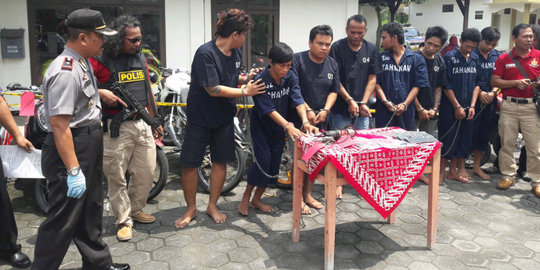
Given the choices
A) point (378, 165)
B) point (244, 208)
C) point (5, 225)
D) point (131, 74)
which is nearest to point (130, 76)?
point (131, 74)

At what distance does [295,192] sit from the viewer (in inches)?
148

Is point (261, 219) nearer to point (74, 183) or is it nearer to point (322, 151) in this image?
point (322, 151)

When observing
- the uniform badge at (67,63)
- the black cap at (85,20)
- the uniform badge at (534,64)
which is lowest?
the uniform badge at (67,63)

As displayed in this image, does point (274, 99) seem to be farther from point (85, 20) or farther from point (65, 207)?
point (65, 207)

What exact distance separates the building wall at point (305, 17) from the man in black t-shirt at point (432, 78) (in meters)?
5.64

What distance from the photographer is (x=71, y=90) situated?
2.67m

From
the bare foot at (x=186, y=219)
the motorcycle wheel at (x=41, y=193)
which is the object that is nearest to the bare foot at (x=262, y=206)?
the bare foot at (x=186, y=219)

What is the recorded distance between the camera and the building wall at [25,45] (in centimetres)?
874

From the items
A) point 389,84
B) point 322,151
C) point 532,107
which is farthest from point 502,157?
point 322,151

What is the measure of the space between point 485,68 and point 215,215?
387 centimetres

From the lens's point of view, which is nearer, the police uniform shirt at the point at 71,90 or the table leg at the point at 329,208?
the police uniform shirt at the point at 71,90

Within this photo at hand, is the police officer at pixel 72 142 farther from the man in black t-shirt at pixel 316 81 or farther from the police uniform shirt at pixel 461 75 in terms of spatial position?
the police uniform shirt at pixel 461 75

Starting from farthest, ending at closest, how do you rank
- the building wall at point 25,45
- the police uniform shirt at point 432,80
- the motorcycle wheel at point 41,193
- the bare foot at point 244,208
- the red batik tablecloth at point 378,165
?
the building wall at point 25,45, the police uniform shirt at point 432,80, the bare foot at point 244,208, the motorcycle wheel at point 41,193, the red batik tablecloth at point 378,165

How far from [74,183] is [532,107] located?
16.3 feet
